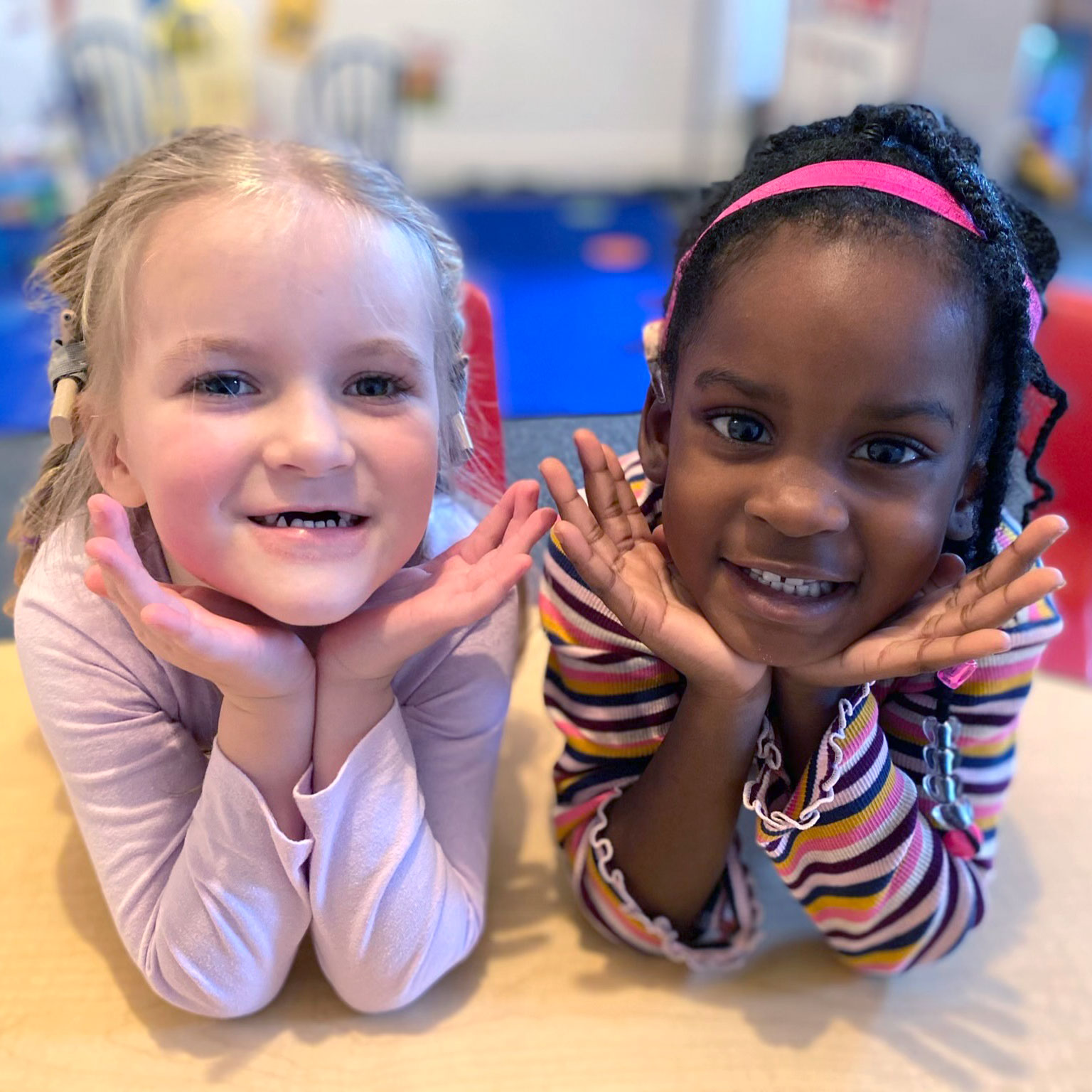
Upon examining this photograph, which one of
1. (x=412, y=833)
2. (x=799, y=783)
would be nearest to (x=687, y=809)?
(x=799, y=783)

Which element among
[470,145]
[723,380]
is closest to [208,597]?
[723,380]

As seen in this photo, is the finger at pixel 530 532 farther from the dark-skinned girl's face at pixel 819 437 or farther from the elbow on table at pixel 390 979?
the elbow on table at pixel 390 979

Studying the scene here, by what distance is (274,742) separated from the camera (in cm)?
61

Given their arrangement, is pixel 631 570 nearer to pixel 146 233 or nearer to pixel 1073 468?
pixel 146 233

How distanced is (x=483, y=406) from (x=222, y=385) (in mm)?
322

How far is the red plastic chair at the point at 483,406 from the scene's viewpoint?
838mm

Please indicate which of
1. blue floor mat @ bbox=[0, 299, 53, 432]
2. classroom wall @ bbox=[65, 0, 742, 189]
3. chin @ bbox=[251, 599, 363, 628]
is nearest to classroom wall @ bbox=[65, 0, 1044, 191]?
classroom wall @ bbox=[65, 0, 742, 189]

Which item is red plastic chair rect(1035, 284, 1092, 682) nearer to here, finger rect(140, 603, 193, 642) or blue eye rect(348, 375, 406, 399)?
blue eye rect(348, 375, 406, 399)

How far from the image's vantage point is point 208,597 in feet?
1.99

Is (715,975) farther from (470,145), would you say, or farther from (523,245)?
(470,145)

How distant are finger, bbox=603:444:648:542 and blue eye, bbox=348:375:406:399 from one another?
14 cm

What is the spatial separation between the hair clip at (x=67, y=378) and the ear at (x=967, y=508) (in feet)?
1.74

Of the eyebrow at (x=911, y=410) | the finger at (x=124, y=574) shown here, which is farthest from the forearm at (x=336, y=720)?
the eyebrow at (x=911, y=410)

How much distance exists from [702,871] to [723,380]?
34 centimetres
